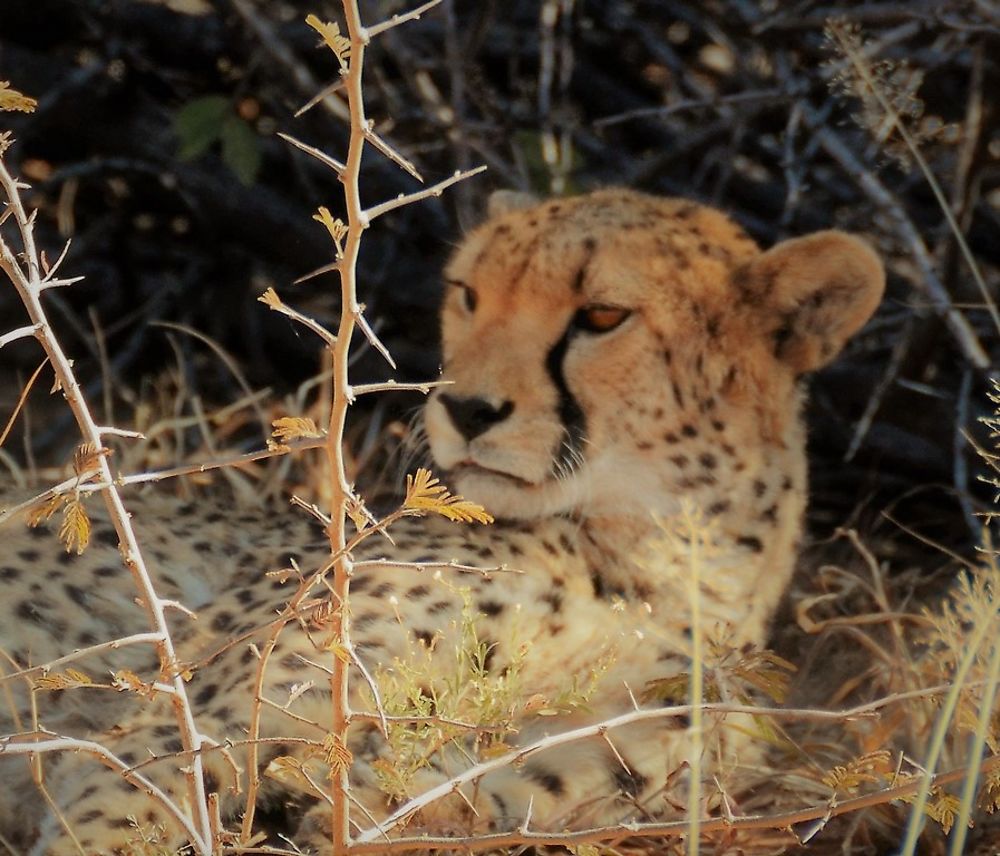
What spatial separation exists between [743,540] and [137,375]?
1.78 meters

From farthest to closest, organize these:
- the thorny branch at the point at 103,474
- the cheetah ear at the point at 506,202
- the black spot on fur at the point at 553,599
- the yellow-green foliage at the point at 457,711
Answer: the cheetah ear at the point at 506,202 → the black spot on fur at the point at 553,599 → the yellow-green foliage at the point at 457,711 → the thorny branch at the point at 103,474

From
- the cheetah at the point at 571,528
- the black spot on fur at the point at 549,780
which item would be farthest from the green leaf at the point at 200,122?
the black spot on fur at the point at 549,780

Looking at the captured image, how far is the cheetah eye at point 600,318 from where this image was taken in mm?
1993

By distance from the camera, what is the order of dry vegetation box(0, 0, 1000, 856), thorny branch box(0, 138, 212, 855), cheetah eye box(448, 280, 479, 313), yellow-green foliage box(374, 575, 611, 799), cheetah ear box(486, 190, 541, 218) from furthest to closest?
dry vegetation box(0, 0, 1000, 856), cheetah ear box(486, 190, 541, 218), cheetah eye box(448, 280, 479, 313), yellow-green foliage box(374, 575, 611, 799), thorny branch box(0, 138, 212, 855)

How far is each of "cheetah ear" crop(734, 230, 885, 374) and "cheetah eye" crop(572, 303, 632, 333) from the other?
17 centimetres

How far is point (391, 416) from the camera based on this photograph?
10.6 ft

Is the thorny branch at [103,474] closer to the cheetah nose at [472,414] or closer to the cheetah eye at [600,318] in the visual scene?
the cheetah nose at [472,414]

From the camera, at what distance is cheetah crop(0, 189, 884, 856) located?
1797mm

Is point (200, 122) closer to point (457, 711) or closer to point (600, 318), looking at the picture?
point (600, 318)

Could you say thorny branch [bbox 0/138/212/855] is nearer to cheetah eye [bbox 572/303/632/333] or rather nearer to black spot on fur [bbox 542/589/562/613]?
black spot on fur [bbox 542/589/562/613]

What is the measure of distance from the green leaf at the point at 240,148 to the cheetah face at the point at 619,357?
2.67ft

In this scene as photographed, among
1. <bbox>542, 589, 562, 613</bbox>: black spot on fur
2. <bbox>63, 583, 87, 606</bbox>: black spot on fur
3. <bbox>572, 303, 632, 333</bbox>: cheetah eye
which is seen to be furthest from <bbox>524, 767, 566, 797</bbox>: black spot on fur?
<bbox>63, 583, 87, 606</bbox>: black spot on fur

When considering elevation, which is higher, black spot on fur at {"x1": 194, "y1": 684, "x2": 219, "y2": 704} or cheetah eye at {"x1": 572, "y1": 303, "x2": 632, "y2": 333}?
cheetah eye at {"x1": 572, "y1": 303, "x2": 632, "y2": 333}

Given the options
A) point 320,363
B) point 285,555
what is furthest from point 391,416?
point 285,555
